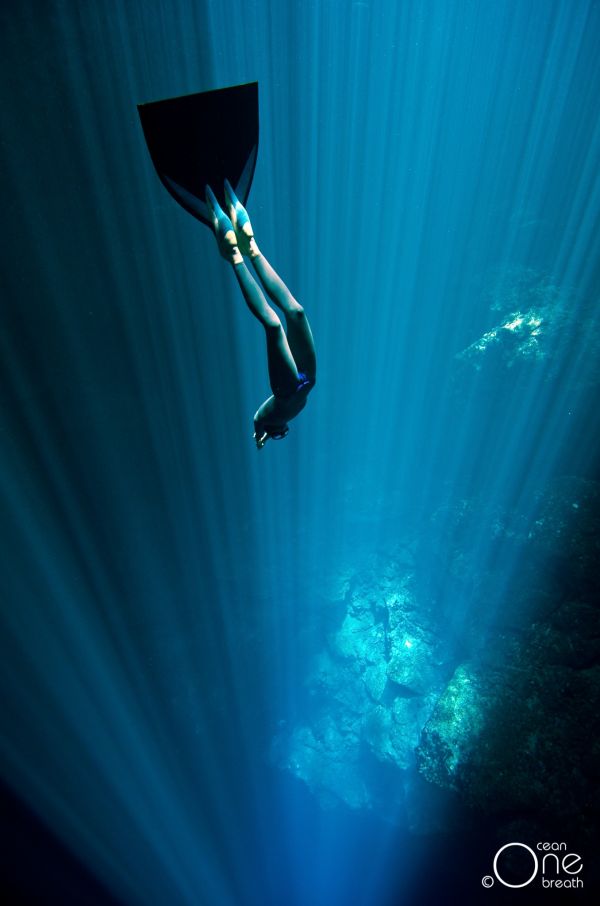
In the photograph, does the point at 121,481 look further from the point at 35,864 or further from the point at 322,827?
the point at 322,827

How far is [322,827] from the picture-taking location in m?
9.11

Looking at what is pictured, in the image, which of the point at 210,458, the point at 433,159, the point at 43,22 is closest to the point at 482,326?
the point at 210,458

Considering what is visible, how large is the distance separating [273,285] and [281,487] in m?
11.0

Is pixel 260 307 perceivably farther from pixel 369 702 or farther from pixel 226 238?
pixel 369 702

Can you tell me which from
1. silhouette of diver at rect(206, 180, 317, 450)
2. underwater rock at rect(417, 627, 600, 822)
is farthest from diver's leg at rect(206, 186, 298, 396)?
underwater rock at rect(417, 627, 600, 822)

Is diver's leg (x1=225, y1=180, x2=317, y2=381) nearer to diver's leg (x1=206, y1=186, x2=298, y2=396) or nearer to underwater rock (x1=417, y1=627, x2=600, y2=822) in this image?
diver's leg (x1=206, y1=186, x2=298, y2=396)

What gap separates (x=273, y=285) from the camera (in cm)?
225

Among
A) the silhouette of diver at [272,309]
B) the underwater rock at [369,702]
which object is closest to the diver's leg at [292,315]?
the silhouette of diver at [272,309]

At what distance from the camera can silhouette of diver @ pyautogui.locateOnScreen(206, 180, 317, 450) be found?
220 cm

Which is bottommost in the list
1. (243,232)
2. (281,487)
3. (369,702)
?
(243,232)

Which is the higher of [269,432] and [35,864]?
[269,432]

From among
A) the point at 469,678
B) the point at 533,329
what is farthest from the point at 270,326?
the point at 533,329

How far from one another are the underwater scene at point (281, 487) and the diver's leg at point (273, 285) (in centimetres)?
2

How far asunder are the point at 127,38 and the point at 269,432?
400 inches
